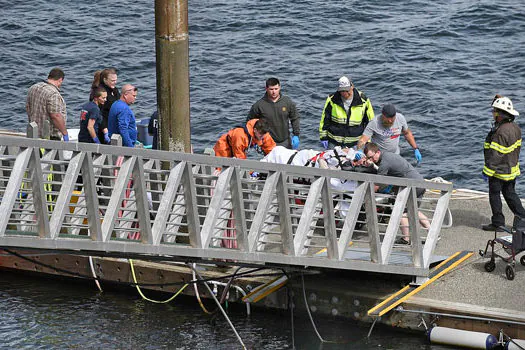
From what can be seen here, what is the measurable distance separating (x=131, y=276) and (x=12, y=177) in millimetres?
3973

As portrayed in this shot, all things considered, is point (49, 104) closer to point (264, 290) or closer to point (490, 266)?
point (264, 290)

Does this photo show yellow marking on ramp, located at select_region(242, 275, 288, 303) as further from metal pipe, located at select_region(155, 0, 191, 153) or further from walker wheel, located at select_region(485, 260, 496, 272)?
walker wheel, located at select_region(485, 260, 496, 272)

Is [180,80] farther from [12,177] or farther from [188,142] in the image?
[12,177]

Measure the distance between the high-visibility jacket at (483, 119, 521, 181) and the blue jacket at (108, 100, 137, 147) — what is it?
450cm

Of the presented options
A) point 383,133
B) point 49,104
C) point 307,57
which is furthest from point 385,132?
point 307,57

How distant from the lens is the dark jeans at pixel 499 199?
44.1 feet

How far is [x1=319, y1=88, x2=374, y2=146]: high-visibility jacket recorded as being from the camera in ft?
48.4

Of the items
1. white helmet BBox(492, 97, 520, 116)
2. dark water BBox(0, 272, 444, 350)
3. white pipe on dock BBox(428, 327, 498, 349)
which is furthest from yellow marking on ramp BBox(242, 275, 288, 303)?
white helmet BBox(492, 97, 520, 116)

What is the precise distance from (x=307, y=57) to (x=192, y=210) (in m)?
18.2

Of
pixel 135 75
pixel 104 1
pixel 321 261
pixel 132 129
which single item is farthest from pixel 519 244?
pixel 104 1

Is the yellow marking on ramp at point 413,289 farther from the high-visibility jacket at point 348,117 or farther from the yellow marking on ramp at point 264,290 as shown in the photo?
the high-visibility jacket at point 348,117

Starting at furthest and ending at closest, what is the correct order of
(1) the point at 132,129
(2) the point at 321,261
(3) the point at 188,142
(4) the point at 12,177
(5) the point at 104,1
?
(5) the point at 104,1
(1) the point at 132,129
(3) the point at 188,142
(2) the point at 321,261
(4) the point at 12,177

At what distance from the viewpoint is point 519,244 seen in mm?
12062

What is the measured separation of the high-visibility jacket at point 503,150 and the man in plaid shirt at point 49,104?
5427 millimetres
